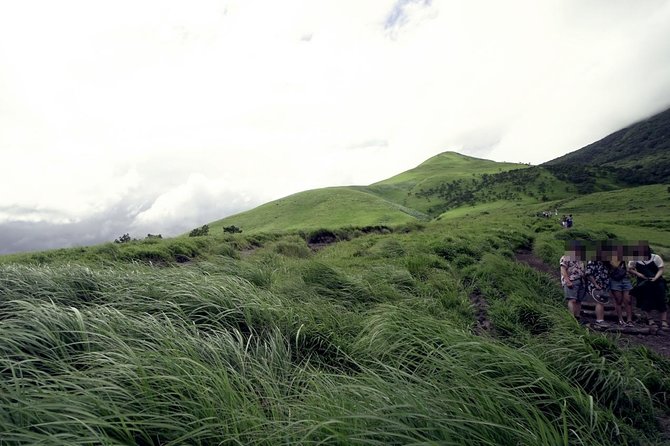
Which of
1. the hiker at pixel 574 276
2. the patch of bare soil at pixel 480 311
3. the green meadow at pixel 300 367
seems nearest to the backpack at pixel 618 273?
the hiker at pixel 574 276

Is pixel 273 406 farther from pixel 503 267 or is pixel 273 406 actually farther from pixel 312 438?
pixel 503 267

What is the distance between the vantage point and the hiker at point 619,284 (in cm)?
799

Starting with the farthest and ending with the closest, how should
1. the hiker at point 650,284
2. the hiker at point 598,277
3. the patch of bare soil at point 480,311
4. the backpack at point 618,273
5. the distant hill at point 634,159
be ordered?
the distant hill at point 634,159 → the hiker at point 598,277 → the backpack at point 618,273 → the hiker at point 650,284 → the patch of bare soil at point 480,311

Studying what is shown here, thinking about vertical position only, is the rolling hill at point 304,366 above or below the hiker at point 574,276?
above

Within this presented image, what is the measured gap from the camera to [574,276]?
838 cm

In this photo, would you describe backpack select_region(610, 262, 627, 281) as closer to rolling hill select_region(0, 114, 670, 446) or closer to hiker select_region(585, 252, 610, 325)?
hiker select_region(585, 252, 610, 325)

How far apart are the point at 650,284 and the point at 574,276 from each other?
1.51 metres

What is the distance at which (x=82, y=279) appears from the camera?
6.03 metres

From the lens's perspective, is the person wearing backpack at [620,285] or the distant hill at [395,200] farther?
the distant hill at [395,200]

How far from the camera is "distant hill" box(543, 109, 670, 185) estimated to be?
317 ft

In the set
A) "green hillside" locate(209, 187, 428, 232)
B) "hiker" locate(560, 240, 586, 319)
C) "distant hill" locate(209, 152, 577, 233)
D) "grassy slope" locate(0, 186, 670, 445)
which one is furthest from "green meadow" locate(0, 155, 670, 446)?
"green hillside" locate(209, 187, 428, 232)

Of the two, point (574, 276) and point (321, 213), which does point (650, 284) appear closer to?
point (574, 276)

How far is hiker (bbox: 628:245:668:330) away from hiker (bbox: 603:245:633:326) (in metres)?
0.24

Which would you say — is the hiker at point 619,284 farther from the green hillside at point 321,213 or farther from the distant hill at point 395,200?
the green hillside at point 321,213
